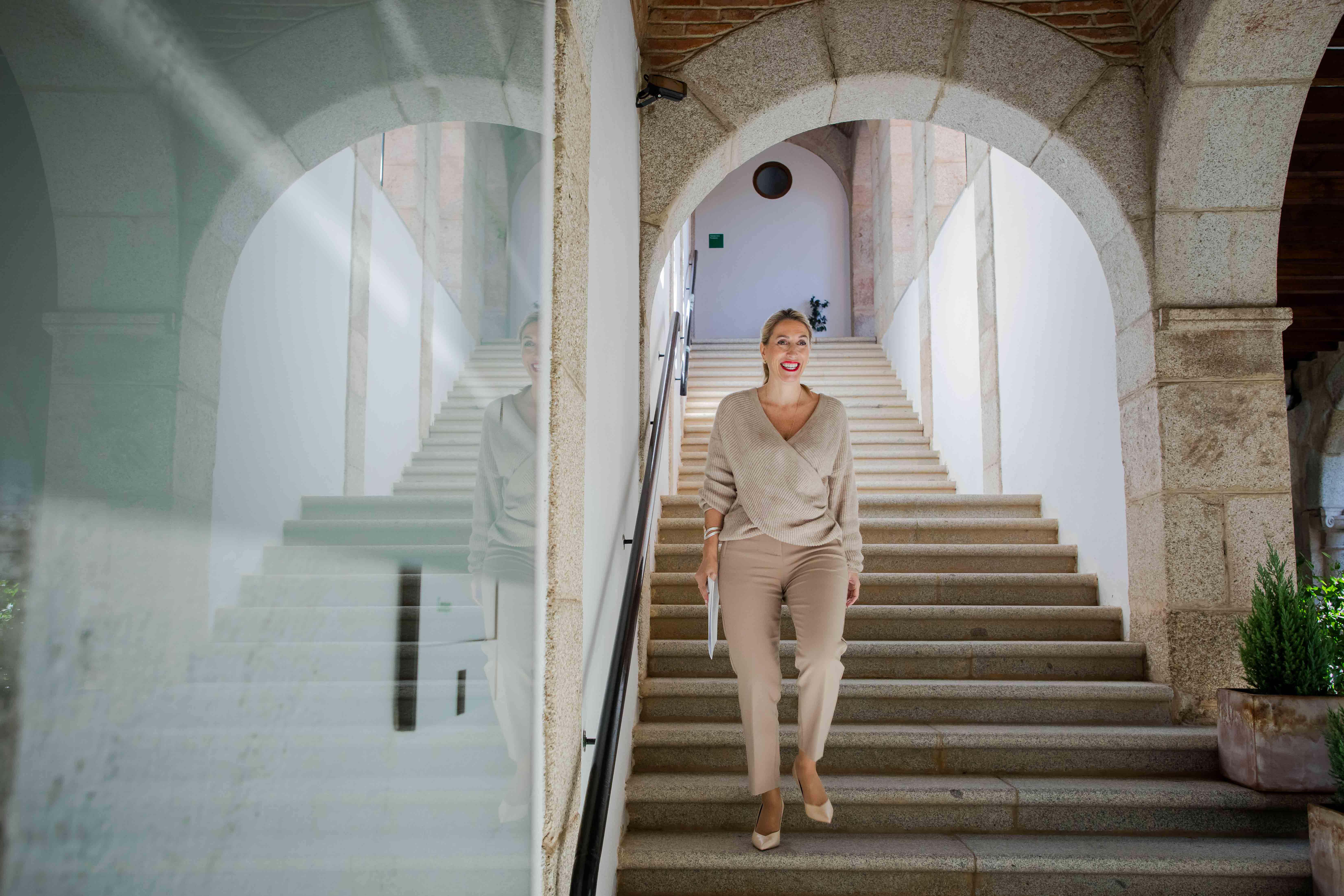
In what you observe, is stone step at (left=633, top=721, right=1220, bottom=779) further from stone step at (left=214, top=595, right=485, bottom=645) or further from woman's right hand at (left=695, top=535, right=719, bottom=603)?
stone step at (left=214, top=595, right=485, bottom=645)

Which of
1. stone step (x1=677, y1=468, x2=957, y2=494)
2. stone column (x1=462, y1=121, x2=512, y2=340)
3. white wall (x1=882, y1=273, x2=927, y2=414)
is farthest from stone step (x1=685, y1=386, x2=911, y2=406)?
stone column (x1=462, y1=121, x2=512, y2=340)

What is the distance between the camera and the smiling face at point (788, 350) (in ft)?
9.08

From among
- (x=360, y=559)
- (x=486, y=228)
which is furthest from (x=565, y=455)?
(x=360, y=559)

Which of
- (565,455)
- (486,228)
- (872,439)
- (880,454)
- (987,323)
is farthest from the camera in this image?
(872,439)

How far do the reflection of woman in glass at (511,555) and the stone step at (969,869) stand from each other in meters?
1.67

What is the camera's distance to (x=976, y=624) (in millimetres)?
4207

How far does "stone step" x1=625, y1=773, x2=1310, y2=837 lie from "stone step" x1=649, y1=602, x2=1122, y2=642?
1.05m

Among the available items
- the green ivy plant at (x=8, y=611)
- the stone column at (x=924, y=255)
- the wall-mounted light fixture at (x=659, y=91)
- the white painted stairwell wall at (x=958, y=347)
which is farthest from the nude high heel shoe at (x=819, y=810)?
the stone column at (x=924, y=255)

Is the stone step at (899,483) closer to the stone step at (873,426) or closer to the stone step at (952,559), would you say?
the stone step at (873,426)

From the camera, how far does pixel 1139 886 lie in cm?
282

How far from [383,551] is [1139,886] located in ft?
9.69

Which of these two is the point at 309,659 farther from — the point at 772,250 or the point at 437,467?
the point at 772,250

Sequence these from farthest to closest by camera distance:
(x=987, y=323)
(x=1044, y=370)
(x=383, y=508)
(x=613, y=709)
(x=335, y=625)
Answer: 1. (x=987, y=323)
2. (x=1044, y=370)
3. (x=613, y=709)
4. (x=383, y=508)
5. (x=335, y=625)

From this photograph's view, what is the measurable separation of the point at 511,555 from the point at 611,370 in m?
1.52
